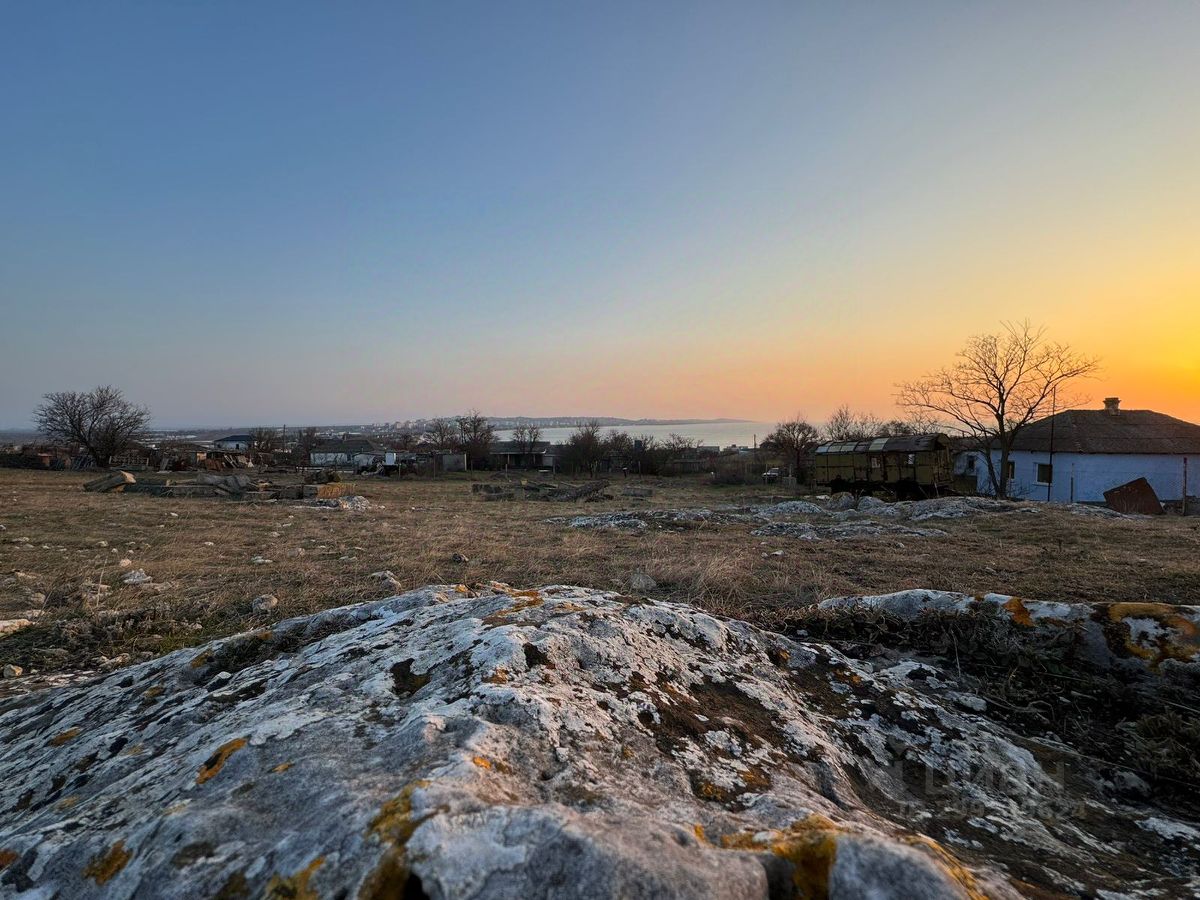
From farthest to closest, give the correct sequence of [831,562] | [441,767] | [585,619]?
1. [831,562]
2. [585,619]
3. [441,767]

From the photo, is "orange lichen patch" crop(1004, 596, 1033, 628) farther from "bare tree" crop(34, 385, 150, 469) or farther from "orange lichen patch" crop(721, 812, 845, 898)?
"bare tree" crop(34, 385, 150, 469)

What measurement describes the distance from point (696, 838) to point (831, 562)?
8.49 meters

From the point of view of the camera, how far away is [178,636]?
5.18 m

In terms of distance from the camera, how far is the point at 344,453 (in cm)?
6800

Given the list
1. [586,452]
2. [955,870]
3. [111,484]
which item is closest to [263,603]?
[955,870]

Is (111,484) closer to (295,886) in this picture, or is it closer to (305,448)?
(295,886)

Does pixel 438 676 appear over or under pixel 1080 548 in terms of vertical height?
over

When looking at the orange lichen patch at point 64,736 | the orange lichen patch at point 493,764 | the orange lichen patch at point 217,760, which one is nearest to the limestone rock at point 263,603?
the orange lichen patch at point 64,736

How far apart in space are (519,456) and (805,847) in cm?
5863

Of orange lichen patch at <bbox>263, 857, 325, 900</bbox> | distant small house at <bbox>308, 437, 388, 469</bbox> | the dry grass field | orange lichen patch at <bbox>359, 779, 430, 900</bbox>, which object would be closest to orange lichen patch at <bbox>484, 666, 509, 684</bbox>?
orange lichen patch at <bbox>359, 779, 430, 900</bbox>

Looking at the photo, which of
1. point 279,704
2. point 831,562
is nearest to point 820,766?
point 279,704

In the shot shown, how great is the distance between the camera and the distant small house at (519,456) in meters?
57.7

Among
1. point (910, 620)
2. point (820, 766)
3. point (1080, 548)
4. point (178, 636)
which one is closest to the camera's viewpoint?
point (820, 766)

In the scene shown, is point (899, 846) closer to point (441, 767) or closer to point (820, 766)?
point (820, 766)
